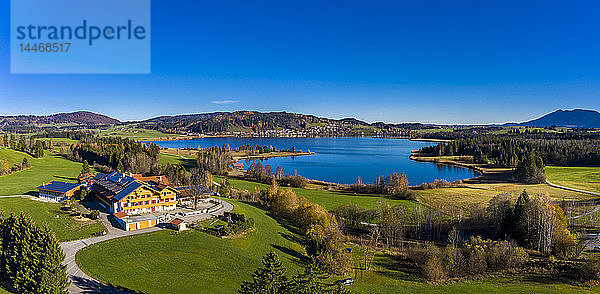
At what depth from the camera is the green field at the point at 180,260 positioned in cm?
2262

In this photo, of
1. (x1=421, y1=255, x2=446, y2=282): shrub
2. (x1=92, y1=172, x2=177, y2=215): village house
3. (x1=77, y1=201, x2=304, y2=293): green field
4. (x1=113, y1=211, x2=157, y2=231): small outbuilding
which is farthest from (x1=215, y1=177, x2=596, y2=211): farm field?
(x1=113, y1=211, x2=157, y2=231): small outbuilding

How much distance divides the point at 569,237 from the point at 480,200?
21670 mm

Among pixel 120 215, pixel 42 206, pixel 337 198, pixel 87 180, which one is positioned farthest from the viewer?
pixel 337 198

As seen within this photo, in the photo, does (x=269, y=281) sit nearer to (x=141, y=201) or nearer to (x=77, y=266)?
(x=77, y=266)

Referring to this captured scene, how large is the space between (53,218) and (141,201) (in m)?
8.76

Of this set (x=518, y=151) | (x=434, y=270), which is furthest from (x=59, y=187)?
(x=518, y=151)

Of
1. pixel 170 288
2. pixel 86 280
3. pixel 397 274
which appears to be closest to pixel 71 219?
pixel 86 280

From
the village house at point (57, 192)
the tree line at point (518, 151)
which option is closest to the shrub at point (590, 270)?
the village house at point (57, 192)

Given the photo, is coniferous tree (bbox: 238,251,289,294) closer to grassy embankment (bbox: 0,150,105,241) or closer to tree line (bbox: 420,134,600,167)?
grassy embankment (bbox: 0,150,105,241)

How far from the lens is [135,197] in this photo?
37.5 m

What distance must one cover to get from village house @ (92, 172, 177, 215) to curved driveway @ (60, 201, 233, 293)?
2298 mm

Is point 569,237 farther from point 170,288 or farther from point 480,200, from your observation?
point 170,288

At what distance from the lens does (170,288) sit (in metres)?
22.0

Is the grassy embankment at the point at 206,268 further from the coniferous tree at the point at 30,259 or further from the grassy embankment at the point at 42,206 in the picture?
the grassy embankment at the point at 42,206
